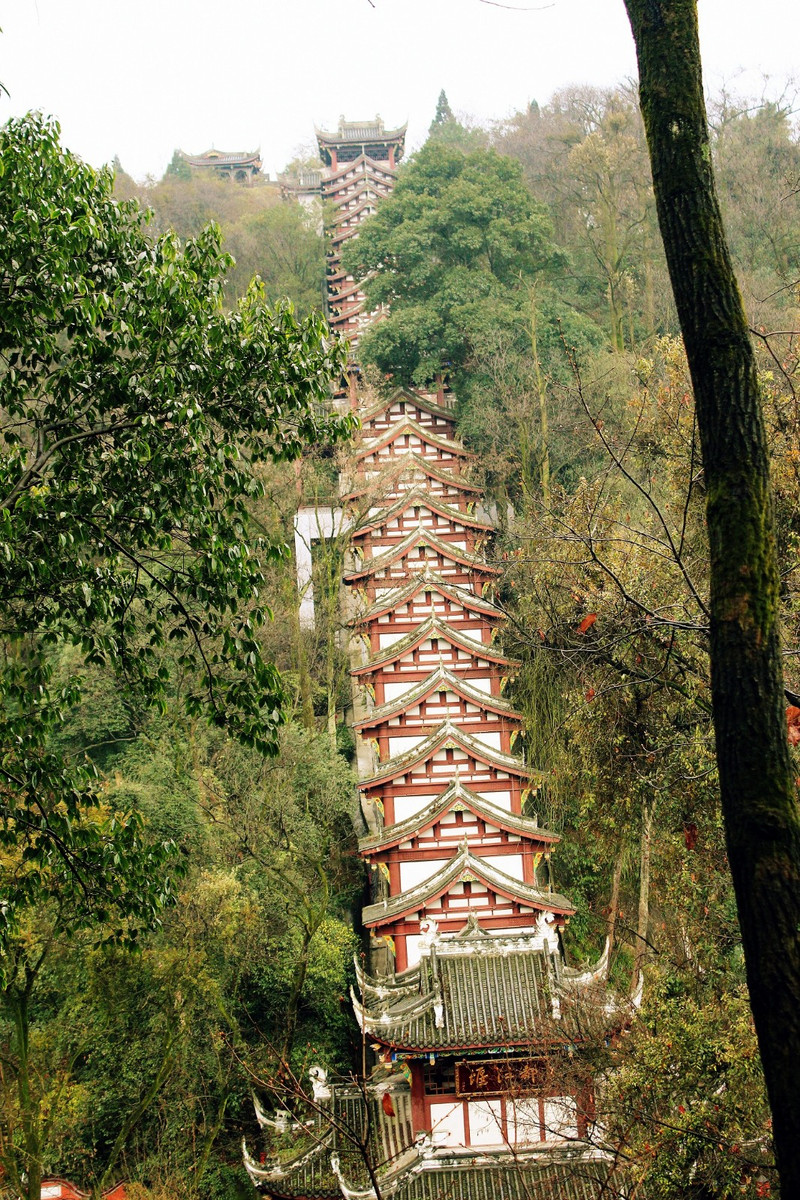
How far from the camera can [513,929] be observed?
1537 centimetres

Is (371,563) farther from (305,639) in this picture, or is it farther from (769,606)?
(769,606)

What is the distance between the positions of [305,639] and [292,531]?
249 cm

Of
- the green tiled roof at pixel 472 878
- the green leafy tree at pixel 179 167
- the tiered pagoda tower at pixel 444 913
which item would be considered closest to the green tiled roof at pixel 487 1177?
the tiered pagoda tower at pixel 444 913

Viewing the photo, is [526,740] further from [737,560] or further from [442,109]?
[442,109]

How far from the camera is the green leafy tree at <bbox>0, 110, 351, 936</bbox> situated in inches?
233

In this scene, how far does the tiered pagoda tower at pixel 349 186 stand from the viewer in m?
41.7

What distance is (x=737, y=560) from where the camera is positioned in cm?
366

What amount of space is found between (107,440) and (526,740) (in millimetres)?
15598

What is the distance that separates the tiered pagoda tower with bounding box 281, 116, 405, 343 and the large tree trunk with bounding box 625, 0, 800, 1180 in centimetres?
3495

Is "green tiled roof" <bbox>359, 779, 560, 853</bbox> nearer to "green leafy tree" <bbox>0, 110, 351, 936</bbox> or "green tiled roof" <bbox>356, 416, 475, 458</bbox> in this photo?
"green leafy tree" <bbox>0, 110, 351, 936</bbox>

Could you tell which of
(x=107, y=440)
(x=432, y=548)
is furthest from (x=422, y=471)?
(x=107, y=440)

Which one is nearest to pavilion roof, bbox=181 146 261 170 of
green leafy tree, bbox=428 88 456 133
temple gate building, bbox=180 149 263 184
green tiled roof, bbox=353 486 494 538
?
temple gate building, bbox=180 149 263 184

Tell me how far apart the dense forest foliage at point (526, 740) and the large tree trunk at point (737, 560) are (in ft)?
2.95

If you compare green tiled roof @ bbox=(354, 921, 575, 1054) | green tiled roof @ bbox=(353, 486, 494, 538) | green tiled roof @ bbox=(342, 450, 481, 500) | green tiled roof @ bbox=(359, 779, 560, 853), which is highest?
green tiled roof @ bbox=(342, 450, 481, 500)
